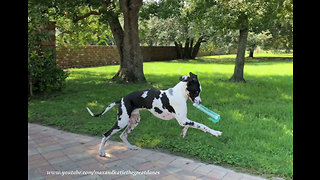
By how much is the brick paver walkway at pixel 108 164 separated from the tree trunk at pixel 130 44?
692 cm

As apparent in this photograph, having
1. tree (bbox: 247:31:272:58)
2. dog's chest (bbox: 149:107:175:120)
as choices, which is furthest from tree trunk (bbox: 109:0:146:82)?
tree (bbox: 247:31:272:58)

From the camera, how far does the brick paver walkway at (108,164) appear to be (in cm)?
351

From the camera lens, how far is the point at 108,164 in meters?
3.88

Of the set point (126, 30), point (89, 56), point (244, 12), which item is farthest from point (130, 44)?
point (89, 56)

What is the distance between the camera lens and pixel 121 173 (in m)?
3.59

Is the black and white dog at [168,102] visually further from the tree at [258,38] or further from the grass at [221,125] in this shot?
the tree at [258,38]

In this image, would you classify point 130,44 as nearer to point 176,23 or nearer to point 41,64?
point 41,64

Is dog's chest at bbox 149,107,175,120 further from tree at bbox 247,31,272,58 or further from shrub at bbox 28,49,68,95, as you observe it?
tree at bbox 247,31,272,58

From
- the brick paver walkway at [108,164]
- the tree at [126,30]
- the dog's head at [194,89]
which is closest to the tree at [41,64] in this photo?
the tree at [126,30]

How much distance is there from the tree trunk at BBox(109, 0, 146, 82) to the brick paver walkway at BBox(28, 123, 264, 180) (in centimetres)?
692

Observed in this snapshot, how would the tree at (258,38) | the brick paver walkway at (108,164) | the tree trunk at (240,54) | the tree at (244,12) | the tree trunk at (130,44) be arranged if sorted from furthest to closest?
the tree at (258,38)
the tree trunk at (240,54)
the tree trunk at (130,44)
the tree at (244,12)
the brick paver walkway at (108,164)

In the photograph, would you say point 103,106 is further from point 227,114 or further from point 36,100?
point 227,114
